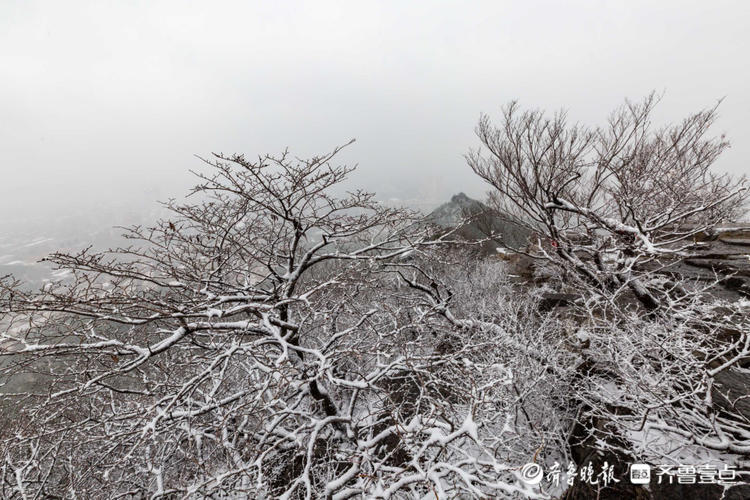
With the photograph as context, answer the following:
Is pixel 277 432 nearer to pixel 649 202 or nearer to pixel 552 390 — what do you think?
pixel 552 390

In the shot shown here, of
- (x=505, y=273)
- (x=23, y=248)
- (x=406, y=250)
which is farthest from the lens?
(x=23, y=248)

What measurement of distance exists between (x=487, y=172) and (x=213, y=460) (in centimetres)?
1069

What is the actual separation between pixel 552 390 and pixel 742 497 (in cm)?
365

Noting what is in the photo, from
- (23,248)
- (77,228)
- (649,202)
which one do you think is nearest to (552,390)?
(649,202)

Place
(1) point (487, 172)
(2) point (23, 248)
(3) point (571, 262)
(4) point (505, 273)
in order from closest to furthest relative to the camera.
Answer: (3) point (571, 262), (1) point (487, 172), (4) point (505, 273), (2) point (23, 248)

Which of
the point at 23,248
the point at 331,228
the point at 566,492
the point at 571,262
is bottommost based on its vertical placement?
the point at 566,492

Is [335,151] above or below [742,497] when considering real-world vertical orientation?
above

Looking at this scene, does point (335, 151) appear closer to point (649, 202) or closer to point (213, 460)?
point (213, 460)

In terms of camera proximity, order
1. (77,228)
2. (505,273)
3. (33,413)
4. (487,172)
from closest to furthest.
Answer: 1. (33,413)
2. (487,172)
3. (505,273)
4. (77,228)

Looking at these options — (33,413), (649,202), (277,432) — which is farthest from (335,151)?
(649,202)

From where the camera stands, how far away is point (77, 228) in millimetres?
152375

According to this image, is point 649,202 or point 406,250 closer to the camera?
point 406,250

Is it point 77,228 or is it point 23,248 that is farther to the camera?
point 77,228

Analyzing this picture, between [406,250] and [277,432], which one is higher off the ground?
[406,250]
